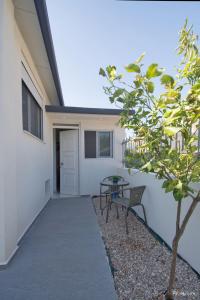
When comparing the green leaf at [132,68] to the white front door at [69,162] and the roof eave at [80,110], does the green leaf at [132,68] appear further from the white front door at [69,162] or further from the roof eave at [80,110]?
the white front door at [69,162]

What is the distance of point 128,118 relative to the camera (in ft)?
5.45

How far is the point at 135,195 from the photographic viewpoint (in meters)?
3.41

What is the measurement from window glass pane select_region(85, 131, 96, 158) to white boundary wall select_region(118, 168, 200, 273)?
2265mm

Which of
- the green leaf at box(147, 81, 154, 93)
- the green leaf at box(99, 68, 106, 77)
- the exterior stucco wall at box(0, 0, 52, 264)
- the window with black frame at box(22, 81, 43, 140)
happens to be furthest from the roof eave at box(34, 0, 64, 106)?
the green leaf at box(147, 81, 154, 93)

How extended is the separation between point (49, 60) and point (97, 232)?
3.48 meters

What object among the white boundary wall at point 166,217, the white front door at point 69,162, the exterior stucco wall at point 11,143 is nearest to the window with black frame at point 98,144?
the white front door at point 69,162

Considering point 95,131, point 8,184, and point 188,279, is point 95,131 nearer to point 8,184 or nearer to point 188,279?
point 8,184

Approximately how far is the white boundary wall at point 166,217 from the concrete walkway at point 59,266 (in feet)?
3.25

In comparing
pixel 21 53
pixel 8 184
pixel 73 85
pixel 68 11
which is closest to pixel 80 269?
pixel 8 184

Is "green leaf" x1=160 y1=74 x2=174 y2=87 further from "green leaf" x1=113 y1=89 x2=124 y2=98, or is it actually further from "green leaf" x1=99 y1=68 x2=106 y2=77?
"green leaf" x1=99 y1=68 x2=106 y2=77

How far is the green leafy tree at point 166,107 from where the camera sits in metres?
1.20

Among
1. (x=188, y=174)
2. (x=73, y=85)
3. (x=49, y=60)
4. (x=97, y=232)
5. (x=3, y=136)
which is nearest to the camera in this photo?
(x=188, y=174)

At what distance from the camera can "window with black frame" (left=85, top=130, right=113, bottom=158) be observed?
6293 mm

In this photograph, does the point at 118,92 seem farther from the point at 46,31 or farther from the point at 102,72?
the point at 46,31
